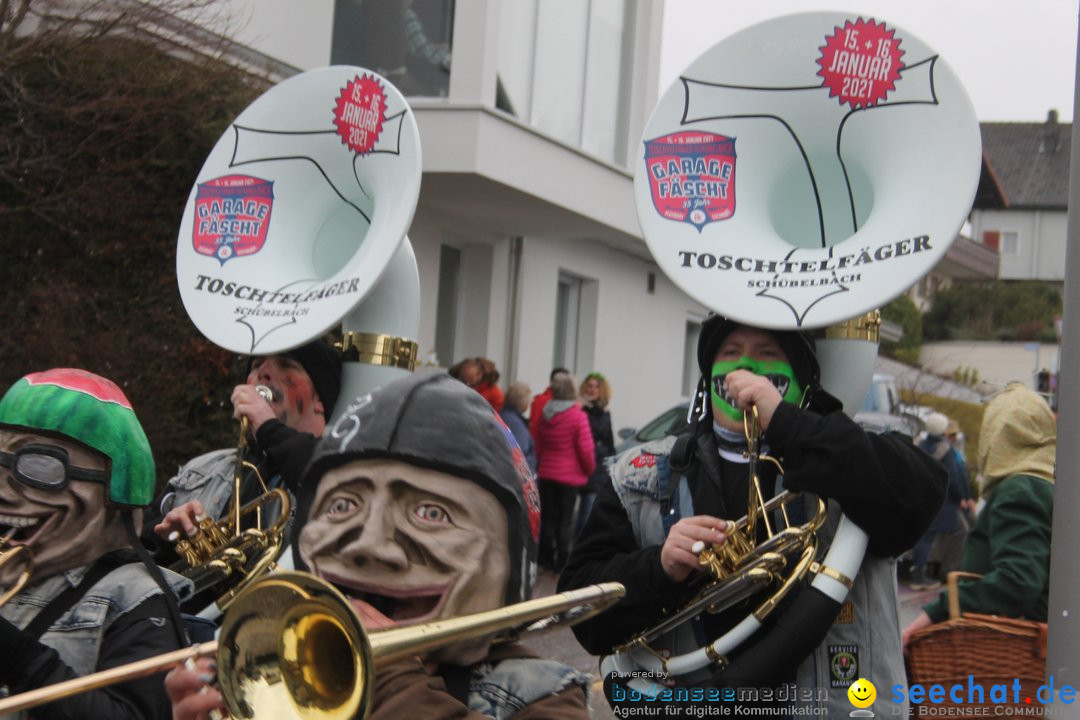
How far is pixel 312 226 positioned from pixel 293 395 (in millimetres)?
515

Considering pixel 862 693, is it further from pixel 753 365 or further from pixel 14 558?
pixel 14 558

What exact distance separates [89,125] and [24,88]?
0.46 metres

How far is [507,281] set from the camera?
1326cm

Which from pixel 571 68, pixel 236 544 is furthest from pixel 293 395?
pixel 571 68

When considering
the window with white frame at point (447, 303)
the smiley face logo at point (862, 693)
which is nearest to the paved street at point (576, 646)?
the smiley face logo at point (862, 693)

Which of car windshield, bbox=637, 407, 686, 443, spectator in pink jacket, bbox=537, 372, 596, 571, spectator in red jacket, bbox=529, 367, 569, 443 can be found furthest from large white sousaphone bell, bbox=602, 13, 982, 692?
car windshield, bbox=637, 407, 686, 443

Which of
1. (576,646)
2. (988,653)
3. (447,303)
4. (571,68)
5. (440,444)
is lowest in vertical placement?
(576,646)

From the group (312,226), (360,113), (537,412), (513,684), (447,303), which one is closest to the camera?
(513,684)

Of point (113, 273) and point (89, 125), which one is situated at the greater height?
point (89, 125)

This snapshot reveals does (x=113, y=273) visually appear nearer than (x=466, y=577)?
No

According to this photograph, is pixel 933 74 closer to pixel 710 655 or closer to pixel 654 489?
pixel 654 489

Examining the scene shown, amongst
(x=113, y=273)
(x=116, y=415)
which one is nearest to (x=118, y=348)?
(x=113, y=273)

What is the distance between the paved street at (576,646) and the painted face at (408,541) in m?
2.39

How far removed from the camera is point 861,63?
308cm
